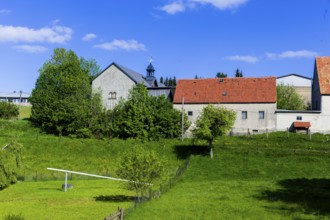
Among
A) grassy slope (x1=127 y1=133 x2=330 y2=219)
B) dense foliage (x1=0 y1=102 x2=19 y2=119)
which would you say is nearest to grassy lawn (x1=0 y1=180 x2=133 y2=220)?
grassy slope (x1=127 y1=133 x2=330 y2=219)

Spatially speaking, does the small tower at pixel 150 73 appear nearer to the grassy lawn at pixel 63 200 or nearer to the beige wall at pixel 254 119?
the beige wall at pixel 254 119

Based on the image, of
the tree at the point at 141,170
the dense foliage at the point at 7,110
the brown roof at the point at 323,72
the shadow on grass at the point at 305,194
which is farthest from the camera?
the dense foliage at the point at 7,110

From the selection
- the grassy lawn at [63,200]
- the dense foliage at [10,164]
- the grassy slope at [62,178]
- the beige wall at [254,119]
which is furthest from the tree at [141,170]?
the beige wall at [254,119]

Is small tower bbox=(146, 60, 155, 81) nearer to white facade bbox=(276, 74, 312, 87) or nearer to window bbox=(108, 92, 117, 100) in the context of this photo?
window bbox=(108, 92, 117, 100)

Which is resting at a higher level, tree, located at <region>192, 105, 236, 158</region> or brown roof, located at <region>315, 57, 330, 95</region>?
brown roof, located at <region>315, 57, 330, 95</region>

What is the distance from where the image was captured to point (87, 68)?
7694 centimetres

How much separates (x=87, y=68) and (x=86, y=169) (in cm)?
3922

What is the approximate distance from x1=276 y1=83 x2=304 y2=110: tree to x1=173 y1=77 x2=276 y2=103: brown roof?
13272 millimetres

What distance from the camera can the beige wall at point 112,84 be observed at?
60.4 meters

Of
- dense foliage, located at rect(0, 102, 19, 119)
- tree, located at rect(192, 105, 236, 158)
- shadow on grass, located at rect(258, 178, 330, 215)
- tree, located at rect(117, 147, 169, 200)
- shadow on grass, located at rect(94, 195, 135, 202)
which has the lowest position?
shadow on grass, located at rect(94, 195, 135, 202)

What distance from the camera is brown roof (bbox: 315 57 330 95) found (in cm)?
5133

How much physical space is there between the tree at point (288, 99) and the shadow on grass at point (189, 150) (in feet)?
86.5

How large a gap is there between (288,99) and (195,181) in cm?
4369

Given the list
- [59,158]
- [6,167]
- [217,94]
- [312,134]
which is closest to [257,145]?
[312,134]
